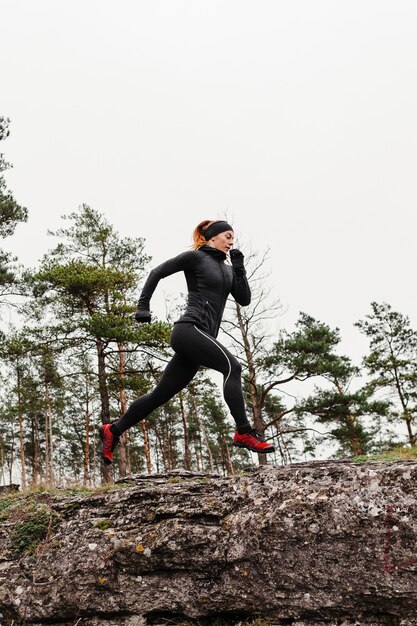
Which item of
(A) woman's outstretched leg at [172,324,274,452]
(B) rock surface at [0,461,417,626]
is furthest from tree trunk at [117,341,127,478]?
(A) woman's outstretched leg at [172,324,274,452]

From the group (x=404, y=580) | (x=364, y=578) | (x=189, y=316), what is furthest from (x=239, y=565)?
(x=189, y=316)

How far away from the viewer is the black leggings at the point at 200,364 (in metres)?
3.76

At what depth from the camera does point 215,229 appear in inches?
169

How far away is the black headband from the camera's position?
169 inches

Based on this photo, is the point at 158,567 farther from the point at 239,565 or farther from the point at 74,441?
the point at 74,441

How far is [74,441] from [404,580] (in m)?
40.7

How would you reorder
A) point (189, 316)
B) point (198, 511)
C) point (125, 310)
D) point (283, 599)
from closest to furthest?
point (283, 599), point (198, 511), point (189, 316), point (125, 310)

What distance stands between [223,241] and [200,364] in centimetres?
117

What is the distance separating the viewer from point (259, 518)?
3.42 m

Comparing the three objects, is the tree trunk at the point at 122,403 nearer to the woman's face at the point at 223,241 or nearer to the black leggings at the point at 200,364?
the black leggings at the point at 200,364

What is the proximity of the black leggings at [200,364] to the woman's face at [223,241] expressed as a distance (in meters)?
0.83

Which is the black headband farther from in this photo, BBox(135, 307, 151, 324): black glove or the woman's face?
BBox(135, 307, 151, 324): black glove

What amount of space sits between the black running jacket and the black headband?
156mm

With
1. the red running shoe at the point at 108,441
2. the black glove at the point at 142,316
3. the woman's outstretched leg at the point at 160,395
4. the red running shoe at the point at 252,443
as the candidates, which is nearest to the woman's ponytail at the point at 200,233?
the black glove at the point at 142,316
